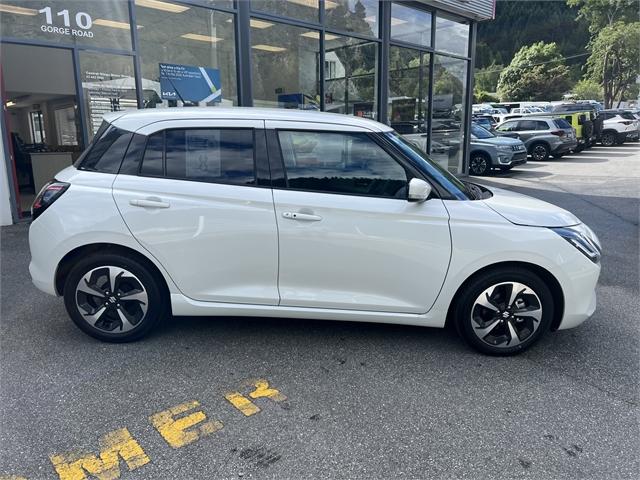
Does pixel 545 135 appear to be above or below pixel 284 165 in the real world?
above

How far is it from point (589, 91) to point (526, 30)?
127 ft

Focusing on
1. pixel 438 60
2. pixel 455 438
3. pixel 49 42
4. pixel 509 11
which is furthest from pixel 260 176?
pixel 509 11

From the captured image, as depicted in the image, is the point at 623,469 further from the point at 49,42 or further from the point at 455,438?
the point at 49,42

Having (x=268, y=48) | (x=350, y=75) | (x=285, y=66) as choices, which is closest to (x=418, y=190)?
(x=268, y=48)

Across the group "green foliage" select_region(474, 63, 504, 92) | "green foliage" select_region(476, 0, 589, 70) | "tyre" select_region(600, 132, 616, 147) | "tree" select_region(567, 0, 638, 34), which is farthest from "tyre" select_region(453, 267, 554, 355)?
"green foliage" select_region(476, 0, 589, 70)

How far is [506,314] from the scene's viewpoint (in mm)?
3350

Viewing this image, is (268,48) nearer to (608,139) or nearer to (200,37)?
(200,37)

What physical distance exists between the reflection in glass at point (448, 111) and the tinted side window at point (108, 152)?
34.7 ft

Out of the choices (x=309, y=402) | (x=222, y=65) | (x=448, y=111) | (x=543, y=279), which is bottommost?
(x=309, y=402)

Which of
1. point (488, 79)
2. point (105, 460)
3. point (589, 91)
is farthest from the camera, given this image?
point (488, 79)

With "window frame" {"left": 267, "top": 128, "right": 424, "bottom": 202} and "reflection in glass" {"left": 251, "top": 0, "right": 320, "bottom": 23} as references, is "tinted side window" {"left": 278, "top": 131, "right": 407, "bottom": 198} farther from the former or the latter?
"reflection in glass" {"left": 251, "top": 0, "right": 320, "bottom": 23}

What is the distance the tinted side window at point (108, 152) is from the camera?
3.45 metres

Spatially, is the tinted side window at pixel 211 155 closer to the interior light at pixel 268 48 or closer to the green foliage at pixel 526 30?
the interior light at pixel 268 48

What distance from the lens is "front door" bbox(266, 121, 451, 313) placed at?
326 cm
